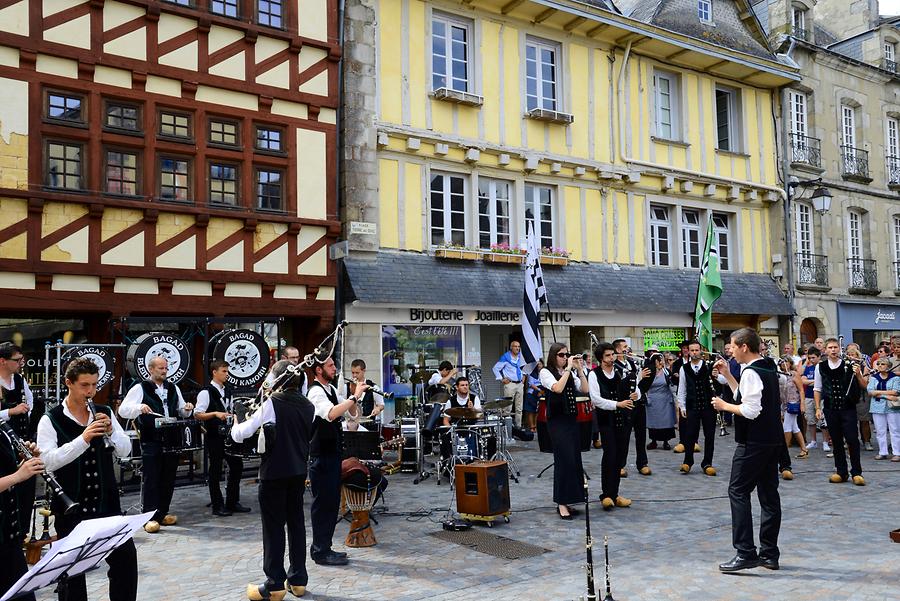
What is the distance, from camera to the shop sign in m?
18.7

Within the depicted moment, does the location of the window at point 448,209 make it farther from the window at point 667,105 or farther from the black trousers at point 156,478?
the black trousers at point 156,478

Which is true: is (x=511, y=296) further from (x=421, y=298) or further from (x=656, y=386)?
(x=656, y=386)

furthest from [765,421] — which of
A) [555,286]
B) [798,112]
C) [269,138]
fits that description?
[798,112]

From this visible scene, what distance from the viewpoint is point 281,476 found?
591 centimetres

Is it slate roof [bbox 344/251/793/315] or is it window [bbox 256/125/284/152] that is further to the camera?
slate roof [bbox 344/251/793/315]

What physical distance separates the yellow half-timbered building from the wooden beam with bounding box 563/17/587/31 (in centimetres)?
3

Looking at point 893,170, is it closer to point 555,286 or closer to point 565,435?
point 555,286

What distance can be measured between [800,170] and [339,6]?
1341 cm

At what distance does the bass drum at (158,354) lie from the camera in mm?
10141

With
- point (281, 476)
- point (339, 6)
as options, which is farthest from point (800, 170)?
point (281, 476)

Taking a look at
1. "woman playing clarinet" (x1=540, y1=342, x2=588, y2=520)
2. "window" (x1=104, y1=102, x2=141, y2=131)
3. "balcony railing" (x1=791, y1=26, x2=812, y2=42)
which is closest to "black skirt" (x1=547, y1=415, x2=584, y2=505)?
"woman playing clarinet" (x1=540, y1=342, x2=588, y2=520)

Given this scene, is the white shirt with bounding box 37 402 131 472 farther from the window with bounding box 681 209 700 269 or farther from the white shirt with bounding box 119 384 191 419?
the window with bounding box 681 209 700 269

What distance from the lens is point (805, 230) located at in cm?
2203

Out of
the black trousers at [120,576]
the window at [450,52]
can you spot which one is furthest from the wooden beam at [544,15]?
the black trousers at [120,576]
